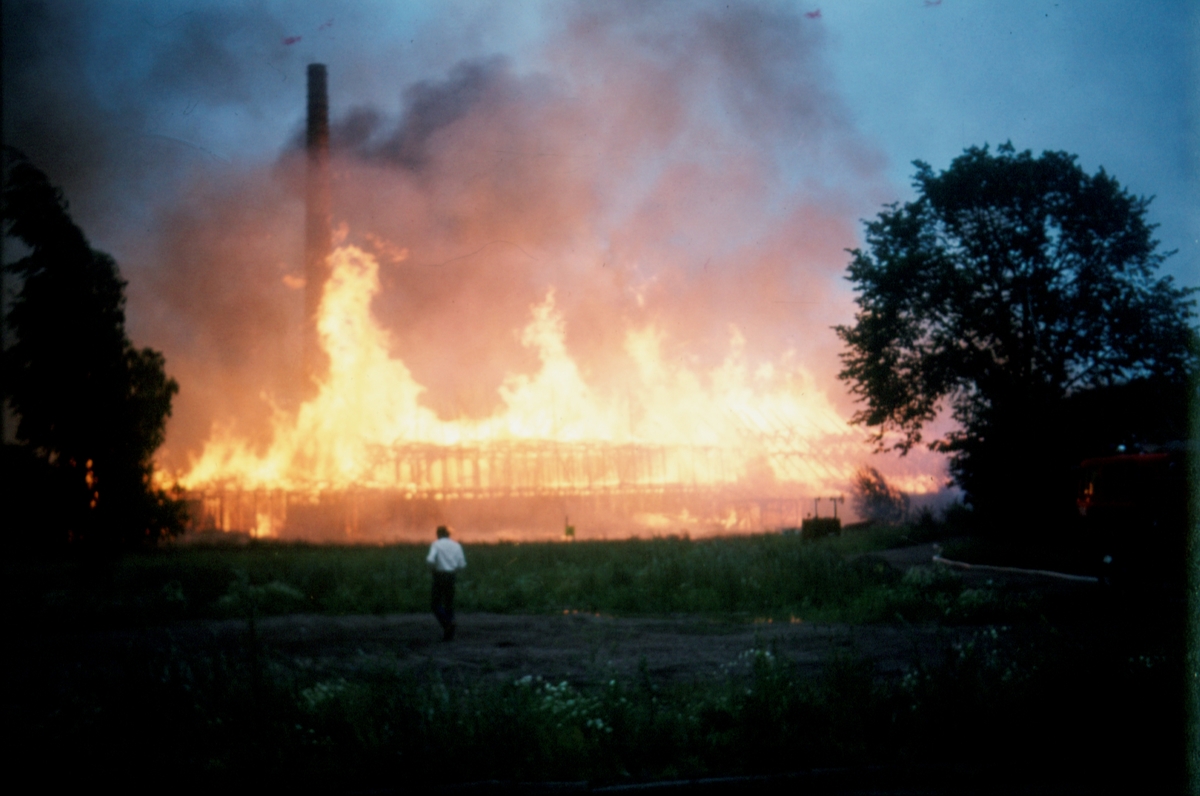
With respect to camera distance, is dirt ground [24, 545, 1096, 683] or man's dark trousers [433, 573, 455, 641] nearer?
dirt ground [24, 545, 1096, 683]

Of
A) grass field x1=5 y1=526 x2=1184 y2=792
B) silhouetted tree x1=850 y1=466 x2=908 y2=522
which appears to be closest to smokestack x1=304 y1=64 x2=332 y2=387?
grass field x1=5 y1=526 x2=1184 y2=792

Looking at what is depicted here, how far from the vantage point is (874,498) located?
194 ft

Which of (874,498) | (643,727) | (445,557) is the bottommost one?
(643,727)

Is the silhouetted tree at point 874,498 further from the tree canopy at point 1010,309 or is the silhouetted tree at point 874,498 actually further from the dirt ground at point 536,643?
the dirt ground at point 536,643

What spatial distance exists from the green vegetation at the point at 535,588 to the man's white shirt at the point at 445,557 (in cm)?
450

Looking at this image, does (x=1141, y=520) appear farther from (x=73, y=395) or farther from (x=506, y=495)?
(x=506, y=495)

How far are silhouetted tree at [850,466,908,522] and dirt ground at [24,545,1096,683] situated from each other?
139 ft

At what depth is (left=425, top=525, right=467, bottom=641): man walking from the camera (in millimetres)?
13641

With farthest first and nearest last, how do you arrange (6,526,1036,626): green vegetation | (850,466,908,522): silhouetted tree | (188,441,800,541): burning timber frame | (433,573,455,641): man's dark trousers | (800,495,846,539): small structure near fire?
(850,466,908,522): silhouetted tree < (188,441,800,541): burning timber frame < (800,495,846,539): small structure near fire < (6,526,1036,626): green vegetation < (433,573,455,641): man's dark trousers

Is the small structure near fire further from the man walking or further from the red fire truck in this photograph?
the man walking

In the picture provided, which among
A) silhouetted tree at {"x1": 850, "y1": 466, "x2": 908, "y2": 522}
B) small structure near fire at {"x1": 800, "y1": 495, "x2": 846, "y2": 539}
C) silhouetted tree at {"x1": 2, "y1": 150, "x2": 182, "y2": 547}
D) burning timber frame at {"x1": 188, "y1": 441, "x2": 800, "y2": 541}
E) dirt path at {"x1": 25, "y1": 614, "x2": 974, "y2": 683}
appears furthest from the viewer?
silhouetted tree at {"x1": 850, "y1": 466, "x2": 908, "y2": 522}

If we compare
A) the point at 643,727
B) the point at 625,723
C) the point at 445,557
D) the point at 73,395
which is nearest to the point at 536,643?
the point at 445,557

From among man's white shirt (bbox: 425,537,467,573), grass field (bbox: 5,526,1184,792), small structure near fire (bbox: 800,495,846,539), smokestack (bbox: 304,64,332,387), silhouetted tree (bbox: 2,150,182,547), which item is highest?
smokestack (bbox: 304,64,332,387)

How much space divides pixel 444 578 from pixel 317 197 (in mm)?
32979
